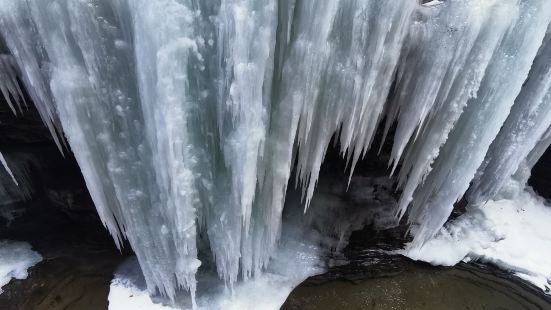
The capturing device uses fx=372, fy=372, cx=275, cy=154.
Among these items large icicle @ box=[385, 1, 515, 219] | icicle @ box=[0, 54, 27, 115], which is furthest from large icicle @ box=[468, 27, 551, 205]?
icicle @ box=[0, 54, 27, 115]

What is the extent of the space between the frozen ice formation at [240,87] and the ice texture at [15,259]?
6.17 feet

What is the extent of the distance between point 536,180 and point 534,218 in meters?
0.69

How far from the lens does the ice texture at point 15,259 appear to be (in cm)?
429

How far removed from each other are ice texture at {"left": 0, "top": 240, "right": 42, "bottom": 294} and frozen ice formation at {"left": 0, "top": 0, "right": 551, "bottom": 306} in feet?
6.17

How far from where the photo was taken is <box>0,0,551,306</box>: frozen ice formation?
8.24 feet

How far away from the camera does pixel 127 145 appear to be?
2967mm

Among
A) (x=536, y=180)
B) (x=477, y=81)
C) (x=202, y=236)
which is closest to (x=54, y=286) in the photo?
(x=202, y=236)

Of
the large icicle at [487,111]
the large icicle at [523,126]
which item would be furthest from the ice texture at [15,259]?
the large icicle at [523,126]

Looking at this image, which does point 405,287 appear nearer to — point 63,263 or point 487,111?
point 487,111

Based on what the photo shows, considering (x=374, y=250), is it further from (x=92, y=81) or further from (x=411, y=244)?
(x=92, y=81)

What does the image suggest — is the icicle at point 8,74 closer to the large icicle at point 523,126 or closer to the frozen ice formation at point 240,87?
the frozen ice formation at point 240,87

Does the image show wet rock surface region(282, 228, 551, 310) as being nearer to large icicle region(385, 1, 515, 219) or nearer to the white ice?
the white ice

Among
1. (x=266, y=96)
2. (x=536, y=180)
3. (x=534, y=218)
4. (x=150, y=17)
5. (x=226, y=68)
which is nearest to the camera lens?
(x=150, y=17)

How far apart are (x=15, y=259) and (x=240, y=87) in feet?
12.7
